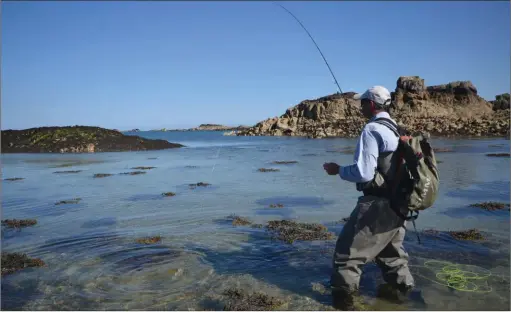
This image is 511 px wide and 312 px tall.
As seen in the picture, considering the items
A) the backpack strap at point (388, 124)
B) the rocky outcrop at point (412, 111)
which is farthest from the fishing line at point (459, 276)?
the rocky outcrop at point (412, 111)

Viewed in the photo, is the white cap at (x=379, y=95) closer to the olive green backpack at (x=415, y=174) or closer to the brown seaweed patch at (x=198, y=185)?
the olive green backpack at (x=415, y=174)

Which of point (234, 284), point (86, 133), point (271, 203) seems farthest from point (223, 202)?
point (86, 133)

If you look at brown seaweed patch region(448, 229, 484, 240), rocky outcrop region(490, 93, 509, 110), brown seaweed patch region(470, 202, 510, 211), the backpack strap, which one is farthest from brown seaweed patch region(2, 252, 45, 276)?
rocky outcrop region(490, 93, 509, 110)

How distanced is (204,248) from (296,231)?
212 centimetres

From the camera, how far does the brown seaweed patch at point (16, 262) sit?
677cm

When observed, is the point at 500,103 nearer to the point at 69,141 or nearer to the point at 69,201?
the point at 69,141

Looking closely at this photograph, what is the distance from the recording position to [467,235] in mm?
7945

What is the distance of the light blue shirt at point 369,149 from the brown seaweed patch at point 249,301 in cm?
206

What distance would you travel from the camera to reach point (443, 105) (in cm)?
8488

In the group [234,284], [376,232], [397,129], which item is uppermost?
[397,129]

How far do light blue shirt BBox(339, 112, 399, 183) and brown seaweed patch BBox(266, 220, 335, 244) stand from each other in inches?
145

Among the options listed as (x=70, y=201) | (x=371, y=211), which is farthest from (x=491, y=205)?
(x=70, y=201)

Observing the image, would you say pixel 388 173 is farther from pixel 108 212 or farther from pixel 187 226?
pixel 108 212

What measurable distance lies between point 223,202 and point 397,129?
834cm
